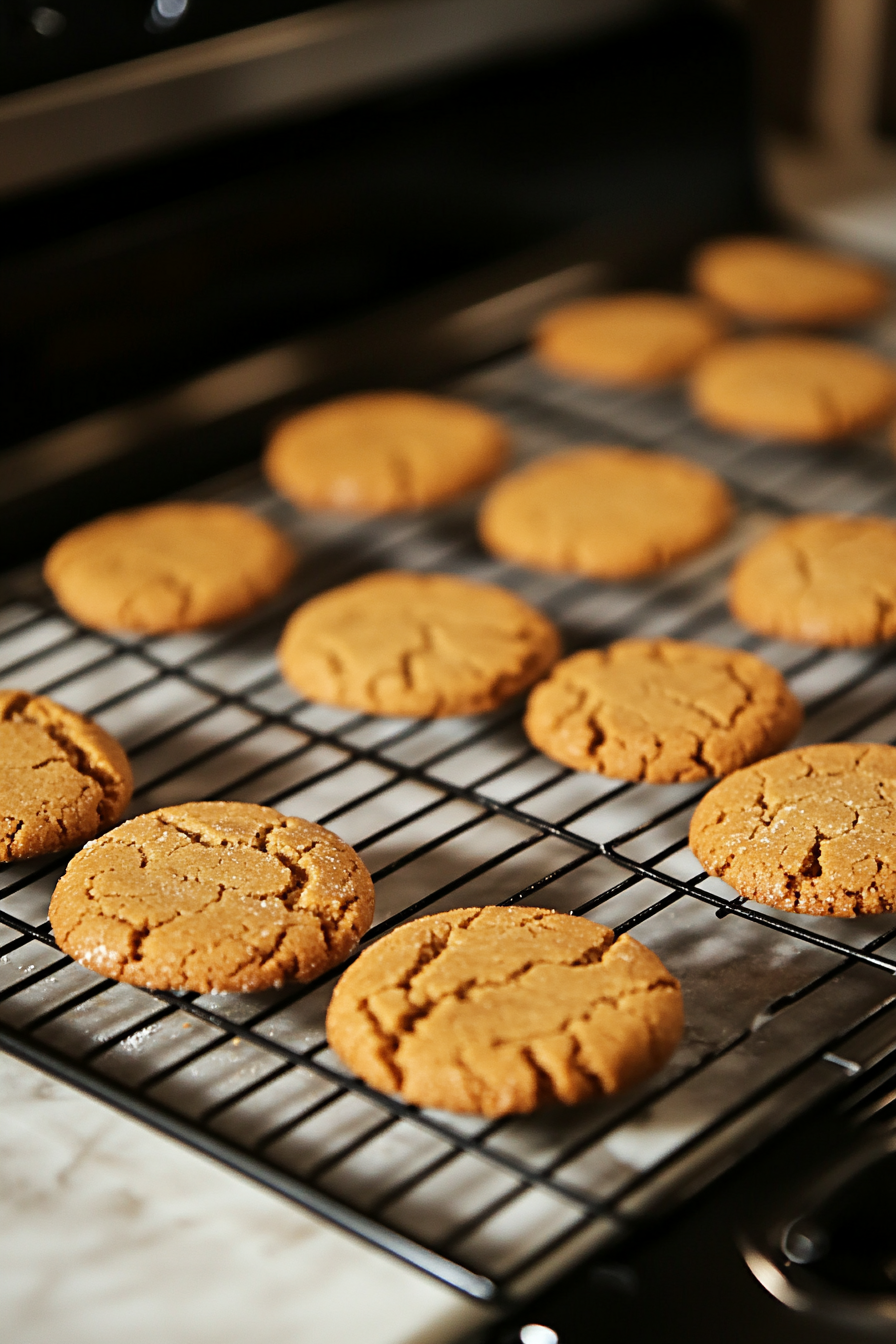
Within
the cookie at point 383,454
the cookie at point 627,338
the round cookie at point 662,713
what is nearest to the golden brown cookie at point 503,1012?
the round cookie at point 662,713

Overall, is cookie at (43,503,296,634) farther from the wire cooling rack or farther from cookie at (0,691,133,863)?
cookie at (0,691,133,863)

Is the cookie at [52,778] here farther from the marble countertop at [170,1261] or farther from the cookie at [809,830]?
the cookie at [809,830]

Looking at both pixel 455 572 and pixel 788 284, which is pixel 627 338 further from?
pixel 455 572

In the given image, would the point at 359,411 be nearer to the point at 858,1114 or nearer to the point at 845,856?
the point at 845,856

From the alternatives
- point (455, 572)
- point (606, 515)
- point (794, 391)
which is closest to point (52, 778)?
point (455, 572)

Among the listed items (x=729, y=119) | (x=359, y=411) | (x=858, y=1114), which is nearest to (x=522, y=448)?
(x=359, y=411)

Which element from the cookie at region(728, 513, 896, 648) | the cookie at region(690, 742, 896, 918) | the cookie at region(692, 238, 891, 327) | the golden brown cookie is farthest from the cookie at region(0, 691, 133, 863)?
the cookie at region(692, 238, 891, 327)
